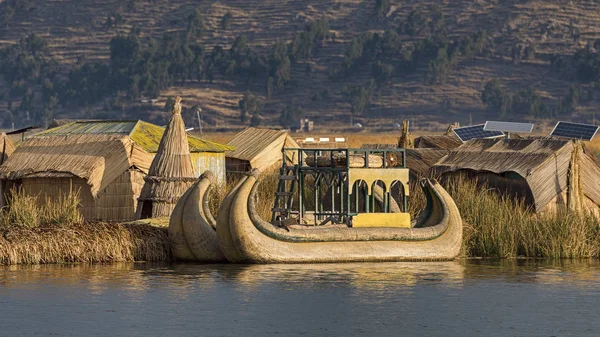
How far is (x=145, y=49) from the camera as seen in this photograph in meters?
152

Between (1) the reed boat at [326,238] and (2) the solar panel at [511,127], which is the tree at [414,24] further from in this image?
(1) the reed boat at [326,238]

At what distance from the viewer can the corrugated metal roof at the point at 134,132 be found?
105ft

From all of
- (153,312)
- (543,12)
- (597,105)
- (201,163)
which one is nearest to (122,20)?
(543,12)

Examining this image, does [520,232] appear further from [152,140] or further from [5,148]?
[5,148]

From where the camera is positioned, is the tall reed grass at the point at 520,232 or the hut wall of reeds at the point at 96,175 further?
A: the hut wall of reeds at the point at 96,175

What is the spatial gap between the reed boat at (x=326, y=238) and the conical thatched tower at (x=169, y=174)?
3.25 meters

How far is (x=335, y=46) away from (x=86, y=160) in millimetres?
119247

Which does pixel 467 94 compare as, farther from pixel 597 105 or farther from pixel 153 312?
pixel 153 312

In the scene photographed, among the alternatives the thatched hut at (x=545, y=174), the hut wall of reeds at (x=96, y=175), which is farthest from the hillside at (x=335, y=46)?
the hut wall of reeds at (x=96, y=175)

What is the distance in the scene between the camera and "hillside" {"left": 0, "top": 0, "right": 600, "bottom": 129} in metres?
131

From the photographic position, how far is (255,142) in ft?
130

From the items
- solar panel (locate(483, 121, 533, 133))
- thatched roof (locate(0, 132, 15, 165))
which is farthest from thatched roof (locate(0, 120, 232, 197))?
solar panel (locate(483, 121, 533, 133))

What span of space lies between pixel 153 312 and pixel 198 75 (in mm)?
124232

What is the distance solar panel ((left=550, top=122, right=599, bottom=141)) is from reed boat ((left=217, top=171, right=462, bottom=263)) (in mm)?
7953
